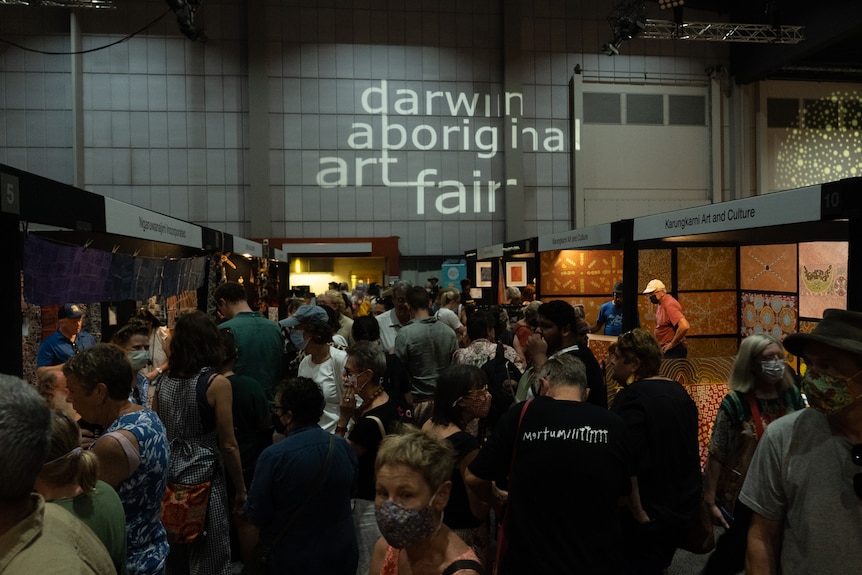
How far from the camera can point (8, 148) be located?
16.4m

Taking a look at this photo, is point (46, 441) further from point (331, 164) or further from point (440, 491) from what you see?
point (331, 164)

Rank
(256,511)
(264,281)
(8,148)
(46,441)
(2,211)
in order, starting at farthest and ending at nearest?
(8,148)
(264,281)
(2,211)
(256,511)
(46,441)

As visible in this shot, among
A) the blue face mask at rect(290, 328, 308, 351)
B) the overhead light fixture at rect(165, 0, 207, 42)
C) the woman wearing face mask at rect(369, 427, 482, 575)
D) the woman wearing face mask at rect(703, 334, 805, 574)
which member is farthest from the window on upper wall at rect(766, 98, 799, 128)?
the woman wearing face mask at rect(369, 427, 482, 575)

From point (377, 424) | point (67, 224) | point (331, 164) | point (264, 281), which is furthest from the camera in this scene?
point (331, 164)

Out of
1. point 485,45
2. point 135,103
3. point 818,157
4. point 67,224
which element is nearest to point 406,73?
point 485,45

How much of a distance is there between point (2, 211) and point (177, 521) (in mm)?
1573

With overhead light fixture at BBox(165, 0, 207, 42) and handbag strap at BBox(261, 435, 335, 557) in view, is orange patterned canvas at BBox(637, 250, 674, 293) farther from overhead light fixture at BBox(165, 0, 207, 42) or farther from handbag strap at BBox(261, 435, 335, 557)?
overhead light fixture at BBox(165, 0, 207, 42)

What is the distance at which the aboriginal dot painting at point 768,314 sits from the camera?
6.55 meters

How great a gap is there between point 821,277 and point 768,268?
661 mm

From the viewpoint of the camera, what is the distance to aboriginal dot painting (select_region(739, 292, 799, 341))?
6.55 metres

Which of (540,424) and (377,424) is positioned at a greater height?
(540,424)

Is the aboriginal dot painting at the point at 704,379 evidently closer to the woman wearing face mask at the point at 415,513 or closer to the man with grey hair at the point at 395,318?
the man with grey hair at the point at 395,318

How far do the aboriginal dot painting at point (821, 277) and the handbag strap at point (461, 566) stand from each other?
19.5 feet

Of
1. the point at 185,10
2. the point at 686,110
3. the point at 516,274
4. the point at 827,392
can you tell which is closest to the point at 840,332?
the point at 827,392
